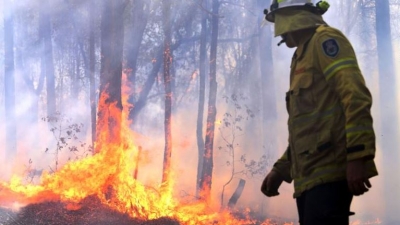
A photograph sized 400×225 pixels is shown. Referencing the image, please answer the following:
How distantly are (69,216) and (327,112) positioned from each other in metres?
5.85

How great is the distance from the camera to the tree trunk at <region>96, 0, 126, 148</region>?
9250 millimetres

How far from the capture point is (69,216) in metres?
7.43

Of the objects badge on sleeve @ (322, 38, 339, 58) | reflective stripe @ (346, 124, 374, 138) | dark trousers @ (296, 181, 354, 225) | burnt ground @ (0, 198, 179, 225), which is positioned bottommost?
burnt ground @ (0, 198, 179, 225)

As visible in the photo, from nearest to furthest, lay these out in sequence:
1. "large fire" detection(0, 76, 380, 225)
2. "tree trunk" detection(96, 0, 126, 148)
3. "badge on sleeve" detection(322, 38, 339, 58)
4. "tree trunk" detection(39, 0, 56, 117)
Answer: "badge on sleeve" detection(322, 38, 339, 58), "large fire" detection(0, 76, 380, 225), "tree trunk" detection(96, 0, 126, 148), "tree trunk" detection(39, 0, 56, 117)

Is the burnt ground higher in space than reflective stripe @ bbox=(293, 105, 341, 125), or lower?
lower

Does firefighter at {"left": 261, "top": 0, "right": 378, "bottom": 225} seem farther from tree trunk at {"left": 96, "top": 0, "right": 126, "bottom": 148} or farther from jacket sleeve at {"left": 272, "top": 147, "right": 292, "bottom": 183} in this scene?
tree trunk at {"left": 96, "top": 0, "right": 126, "bottom": 148}

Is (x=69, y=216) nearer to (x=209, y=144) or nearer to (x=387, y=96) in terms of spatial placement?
(x=209, y=144)

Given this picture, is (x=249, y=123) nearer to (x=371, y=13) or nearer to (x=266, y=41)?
(x=266, y=41)

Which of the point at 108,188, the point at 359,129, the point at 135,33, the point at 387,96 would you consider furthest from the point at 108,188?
the point at 387,96

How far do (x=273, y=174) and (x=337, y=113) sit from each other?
69 cm

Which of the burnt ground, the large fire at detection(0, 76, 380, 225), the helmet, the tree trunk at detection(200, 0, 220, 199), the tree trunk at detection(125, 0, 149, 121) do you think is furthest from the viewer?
the tree trunk at detection(125, 0, 149, 121)

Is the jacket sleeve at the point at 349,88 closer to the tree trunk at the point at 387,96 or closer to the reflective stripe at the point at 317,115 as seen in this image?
the reflective stripe at the point at 317,115

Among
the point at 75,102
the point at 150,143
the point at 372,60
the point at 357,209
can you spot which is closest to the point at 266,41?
the point at 372,60

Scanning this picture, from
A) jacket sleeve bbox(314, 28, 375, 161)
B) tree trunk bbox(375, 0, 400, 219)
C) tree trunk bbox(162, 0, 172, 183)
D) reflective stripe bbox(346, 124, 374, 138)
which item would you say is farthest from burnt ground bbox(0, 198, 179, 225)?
tree trunk bbox(375, 0, 400, 219)
